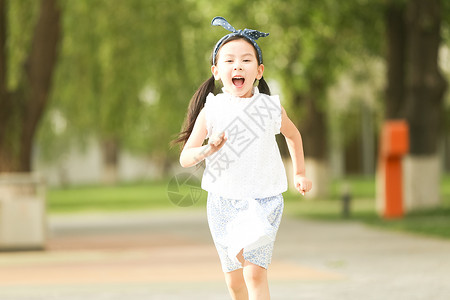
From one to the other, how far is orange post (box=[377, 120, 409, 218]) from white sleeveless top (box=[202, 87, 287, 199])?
46.7 feet

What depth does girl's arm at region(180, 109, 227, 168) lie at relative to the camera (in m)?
5.00

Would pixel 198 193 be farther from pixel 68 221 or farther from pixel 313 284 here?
pixel 68 221

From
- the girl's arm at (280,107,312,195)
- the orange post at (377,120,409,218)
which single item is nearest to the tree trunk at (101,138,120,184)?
the orange post at (377,120,409,218)

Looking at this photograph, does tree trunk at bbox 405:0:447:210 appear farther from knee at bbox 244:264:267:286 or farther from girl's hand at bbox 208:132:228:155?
girl's hand at bbox 208:132:228:155

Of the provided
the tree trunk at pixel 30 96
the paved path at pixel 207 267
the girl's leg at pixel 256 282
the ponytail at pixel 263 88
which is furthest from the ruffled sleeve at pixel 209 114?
the tree trunk at pixel 30 96

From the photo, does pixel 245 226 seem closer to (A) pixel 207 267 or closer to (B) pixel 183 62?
(A) pixel 207 267

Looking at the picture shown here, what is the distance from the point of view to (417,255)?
13414 millimetres

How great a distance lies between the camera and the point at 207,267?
12.8 m

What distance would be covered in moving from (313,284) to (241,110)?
5441 mm

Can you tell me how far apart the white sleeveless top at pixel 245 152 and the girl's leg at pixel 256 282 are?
1.23ft

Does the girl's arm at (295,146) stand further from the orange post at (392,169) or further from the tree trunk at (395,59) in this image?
the tree trunk at (395,59)

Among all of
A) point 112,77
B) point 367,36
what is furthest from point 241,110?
point 367,36

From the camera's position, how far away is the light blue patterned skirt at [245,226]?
532 centimetres

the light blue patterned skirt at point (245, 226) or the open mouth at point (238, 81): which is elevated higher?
the open mouth at point (238, 81)
